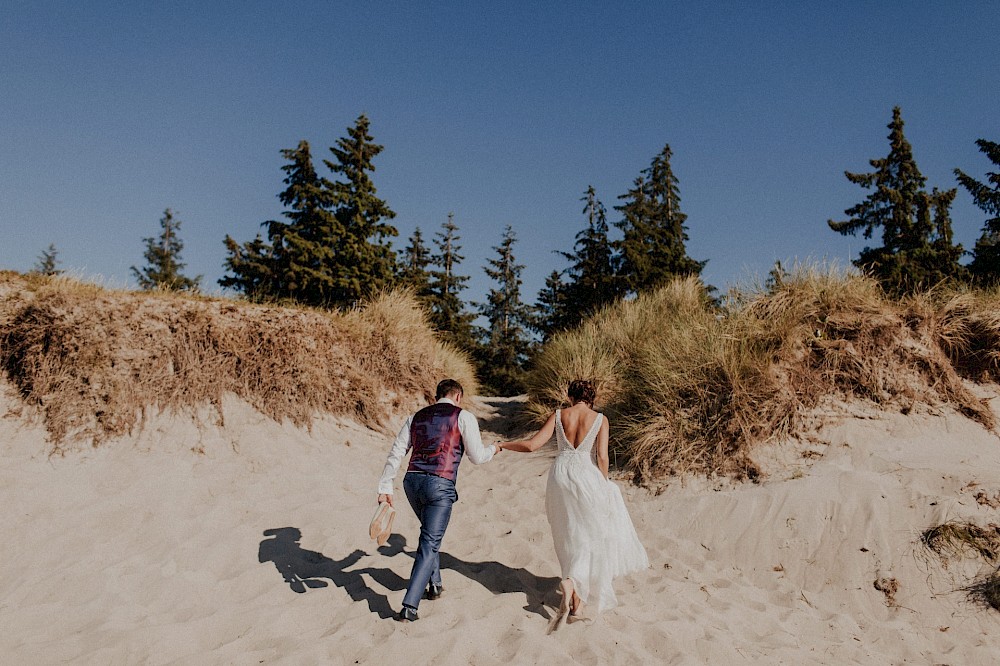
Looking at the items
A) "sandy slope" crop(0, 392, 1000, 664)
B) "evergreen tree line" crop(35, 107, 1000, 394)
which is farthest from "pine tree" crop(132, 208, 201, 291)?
"sandy slope" crop(0, 392, 1000, 664)

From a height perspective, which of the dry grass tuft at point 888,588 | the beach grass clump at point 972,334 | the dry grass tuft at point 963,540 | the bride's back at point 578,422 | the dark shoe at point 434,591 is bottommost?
the dry grass tuft at point 888,588

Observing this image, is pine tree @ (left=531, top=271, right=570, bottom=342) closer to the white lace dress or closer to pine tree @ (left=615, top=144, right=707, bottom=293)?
pine tree @ (left=615, top=144, right=707, bottom=293)

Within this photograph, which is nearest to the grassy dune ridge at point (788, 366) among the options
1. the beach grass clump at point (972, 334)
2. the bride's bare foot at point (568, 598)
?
the beach grass clump at point (972, 334)

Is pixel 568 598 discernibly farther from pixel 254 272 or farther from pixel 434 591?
pixel 254 272

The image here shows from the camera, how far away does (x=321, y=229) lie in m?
20.8

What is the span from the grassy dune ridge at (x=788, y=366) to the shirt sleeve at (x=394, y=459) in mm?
3752

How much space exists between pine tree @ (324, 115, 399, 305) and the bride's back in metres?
17.0

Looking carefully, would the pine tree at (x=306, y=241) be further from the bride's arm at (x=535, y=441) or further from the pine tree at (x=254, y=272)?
the bride's arm at (x=535, y=441)

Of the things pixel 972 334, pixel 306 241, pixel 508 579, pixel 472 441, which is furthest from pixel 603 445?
pixel 306 241

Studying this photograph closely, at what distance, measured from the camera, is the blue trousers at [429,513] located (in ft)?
13.9

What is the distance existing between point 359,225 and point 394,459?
60.0ft

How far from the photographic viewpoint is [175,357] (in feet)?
26.7

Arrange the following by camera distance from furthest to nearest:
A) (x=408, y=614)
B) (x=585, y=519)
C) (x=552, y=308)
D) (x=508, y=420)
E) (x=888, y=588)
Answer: (x=552, y=308), (x=508, y=420), (x=888, y=588), (x=585, y=519), (x=408, y=614)

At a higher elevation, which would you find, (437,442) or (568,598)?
(437,442)
